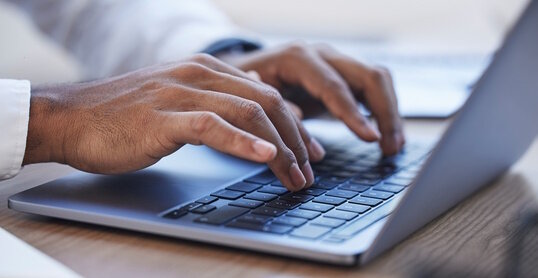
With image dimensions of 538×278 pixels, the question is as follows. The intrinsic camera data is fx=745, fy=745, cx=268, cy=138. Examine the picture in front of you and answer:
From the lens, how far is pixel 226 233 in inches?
20.9

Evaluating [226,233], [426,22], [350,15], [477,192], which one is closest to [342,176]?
[477,192]

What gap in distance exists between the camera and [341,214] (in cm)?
59

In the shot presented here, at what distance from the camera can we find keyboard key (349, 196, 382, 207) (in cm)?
63

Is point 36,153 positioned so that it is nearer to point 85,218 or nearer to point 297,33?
point 85,218

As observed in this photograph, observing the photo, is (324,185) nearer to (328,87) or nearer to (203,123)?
(203,123)

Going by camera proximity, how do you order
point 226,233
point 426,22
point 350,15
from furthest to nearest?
point 350,15
point 426,22
point 226,233

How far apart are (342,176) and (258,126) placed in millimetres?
130

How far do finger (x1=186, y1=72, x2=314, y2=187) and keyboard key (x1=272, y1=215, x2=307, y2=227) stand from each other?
93 millimetres

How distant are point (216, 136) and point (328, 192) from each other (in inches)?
4.7

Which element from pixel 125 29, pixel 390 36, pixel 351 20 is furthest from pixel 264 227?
pixel 351 20

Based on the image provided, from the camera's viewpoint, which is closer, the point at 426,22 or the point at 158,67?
the point at 158,67

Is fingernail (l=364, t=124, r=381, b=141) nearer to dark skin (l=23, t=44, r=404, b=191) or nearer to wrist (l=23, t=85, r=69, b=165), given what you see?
dark skin (l=23, t=44, r=404, b=191)

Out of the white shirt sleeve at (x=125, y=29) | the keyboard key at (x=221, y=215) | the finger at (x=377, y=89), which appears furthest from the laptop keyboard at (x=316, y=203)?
the white shirt sleeve at (x=125, y=29)

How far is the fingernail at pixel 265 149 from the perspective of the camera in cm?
59
